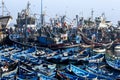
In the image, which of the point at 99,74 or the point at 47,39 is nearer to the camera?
the point at 99,74

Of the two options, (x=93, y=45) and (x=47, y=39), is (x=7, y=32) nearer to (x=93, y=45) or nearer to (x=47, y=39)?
(x=47, y=39)

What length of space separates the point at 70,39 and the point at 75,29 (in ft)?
20.4

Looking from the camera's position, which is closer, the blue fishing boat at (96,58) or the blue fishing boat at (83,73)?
the blue fishing boat at (83,73)

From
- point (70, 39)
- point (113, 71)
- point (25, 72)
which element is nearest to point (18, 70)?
point (25, 72)

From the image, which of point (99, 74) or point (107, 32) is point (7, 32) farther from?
point (99, 74)

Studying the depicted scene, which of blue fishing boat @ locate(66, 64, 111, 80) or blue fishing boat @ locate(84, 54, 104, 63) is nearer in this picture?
blue fishing boat @ locate(66, 64, 111, 80)

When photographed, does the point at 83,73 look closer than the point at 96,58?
Yes

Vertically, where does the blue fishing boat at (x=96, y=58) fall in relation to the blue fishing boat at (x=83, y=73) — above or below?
below

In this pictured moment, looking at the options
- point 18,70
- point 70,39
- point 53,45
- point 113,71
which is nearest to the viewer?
point 18,70

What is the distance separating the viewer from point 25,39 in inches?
2544

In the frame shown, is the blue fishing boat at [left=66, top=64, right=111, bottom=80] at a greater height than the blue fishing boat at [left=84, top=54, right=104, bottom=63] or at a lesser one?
greater

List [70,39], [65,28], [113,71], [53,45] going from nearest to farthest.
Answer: [113,71] < [53,45] < [70,39] < [65,28]

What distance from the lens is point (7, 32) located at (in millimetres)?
68938

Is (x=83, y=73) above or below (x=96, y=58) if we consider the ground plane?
above
